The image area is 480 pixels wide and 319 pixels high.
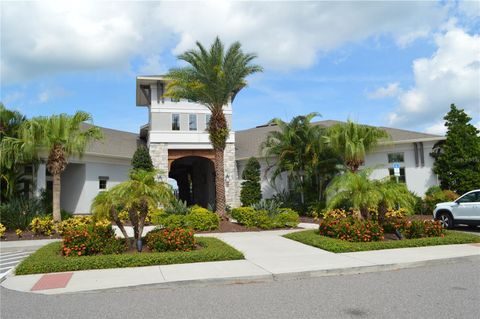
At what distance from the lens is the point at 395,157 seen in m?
26.4

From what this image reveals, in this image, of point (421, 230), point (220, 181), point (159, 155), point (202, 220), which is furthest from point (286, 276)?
point (159, 155)

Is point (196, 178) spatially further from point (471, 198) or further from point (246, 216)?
point (471, 198)

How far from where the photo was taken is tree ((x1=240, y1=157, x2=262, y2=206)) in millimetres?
28172

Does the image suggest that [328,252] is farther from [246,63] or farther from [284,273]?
[246,63]

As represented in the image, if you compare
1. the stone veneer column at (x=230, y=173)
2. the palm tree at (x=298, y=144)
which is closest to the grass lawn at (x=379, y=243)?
the palm tree at (x=298, y=144)

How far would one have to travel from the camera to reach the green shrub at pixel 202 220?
55.9 feet

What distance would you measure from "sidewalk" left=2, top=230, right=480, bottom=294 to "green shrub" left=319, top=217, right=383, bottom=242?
1.31 m

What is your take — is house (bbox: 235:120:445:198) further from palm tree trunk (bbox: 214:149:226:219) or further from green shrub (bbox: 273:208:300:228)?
green shrub (bbox: 273:208:300:228)

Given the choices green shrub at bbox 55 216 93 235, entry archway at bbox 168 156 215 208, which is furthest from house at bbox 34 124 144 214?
green shrub at bbox 55 216 93 235

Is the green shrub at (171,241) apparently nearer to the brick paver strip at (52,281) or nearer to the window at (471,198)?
the brick paver strip at (52,281)

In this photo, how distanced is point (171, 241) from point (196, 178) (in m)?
30.0

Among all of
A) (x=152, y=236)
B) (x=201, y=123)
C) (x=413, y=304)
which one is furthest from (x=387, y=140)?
(x=413, y=304)

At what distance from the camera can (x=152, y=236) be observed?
11305mm

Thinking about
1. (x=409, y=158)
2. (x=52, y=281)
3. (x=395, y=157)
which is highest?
(x=395, y=157)
